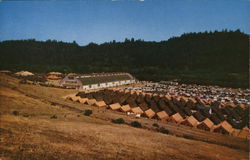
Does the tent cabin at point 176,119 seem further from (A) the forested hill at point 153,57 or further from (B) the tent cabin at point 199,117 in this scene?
(A) the forested hill at point 153,57

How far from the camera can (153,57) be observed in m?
151

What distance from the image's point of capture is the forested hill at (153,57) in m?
108

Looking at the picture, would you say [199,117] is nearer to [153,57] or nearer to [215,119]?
[215,119]

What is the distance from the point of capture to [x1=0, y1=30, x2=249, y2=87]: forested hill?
108 metres

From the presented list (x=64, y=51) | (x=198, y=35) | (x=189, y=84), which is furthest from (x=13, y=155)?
(x=198, y=35)

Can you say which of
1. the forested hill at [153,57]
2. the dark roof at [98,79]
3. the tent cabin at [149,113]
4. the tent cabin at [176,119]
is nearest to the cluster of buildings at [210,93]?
the dark roof at [98,79]

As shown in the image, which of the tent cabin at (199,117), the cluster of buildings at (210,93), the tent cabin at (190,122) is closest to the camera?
the tent cabin at (190,122)

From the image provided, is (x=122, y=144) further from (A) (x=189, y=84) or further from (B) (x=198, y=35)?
(B) (x=198, y=35)

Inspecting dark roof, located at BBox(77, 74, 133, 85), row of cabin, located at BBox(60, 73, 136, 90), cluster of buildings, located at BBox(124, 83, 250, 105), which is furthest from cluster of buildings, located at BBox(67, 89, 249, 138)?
dark roof, located at BBox(77, 74, 133, 85)

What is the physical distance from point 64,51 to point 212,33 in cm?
12454

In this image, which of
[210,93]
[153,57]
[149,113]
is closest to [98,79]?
[210,93]

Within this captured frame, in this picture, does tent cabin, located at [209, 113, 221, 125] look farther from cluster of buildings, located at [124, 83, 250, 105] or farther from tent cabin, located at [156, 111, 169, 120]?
cluster of buildings, located at [124, 83, 250, 105]

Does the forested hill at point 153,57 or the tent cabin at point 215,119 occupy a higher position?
the forested hill at point 153,57

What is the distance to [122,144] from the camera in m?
14.0
